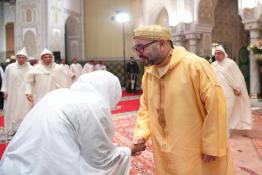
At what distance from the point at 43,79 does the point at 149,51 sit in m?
3.34

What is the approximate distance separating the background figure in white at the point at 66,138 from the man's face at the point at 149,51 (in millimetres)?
347

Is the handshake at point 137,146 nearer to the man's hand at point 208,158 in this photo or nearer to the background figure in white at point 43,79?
the man's hand at point 208,158

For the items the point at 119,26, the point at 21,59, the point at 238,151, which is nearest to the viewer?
the point at 238,151

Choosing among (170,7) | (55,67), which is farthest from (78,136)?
(170,7)

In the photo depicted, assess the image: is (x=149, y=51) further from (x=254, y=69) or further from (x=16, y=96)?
(x=254, y=69)

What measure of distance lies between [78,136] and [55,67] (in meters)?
3.60

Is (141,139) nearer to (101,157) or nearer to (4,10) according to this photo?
(101,157)

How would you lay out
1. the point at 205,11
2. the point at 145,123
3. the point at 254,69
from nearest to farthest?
1. the point at 145,123
2. the point at 254,69
3. the point at 205,11

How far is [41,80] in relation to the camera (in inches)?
187

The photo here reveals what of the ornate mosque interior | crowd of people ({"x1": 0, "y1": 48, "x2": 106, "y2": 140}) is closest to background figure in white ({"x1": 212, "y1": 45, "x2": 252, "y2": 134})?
crowd of people ({"x1": 0, "y1": 48, "x2": 106, "y2": 140})

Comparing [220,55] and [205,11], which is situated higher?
[205,11]

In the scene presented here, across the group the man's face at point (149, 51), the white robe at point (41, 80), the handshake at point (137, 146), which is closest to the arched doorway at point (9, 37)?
the white robe at point (41, 80)

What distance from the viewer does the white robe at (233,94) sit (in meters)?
4.78

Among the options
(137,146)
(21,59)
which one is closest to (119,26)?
(21,59)
